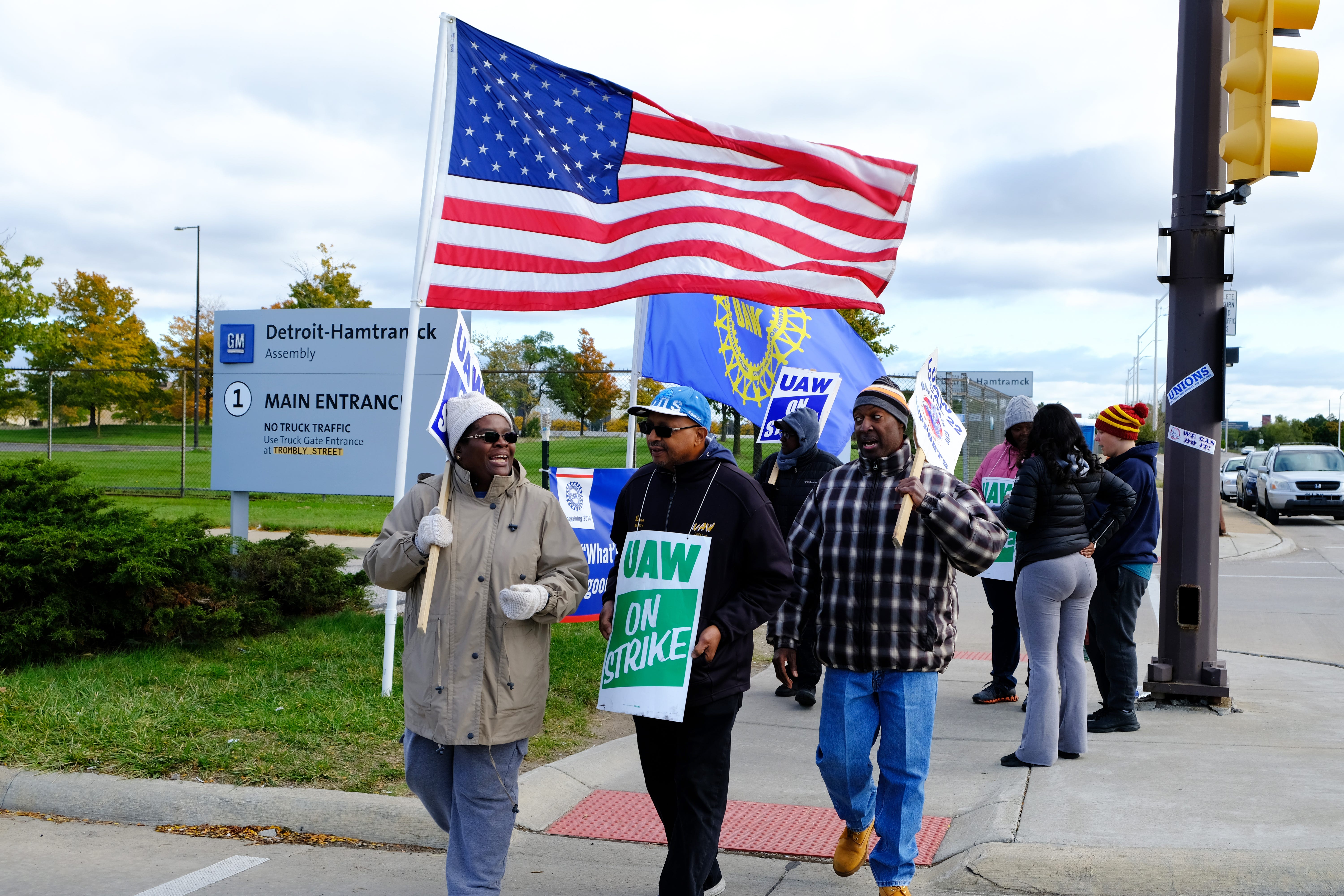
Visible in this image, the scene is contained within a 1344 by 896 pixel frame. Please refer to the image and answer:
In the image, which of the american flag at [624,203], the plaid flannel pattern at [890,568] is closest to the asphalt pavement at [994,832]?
the plaid flannel pattern at [890,568]

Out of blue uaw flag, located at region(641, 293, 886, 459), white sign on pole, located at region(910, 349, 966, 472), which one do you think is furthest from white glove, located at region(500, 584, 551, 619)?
blue uaw flag, located at region(641, 293, 886, 459)

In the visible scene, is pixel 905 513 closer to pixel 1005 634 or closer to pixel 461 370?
pixel 461 370

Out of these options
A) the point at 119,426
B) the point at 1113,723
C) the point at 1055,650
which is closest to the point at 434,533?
the point at 1055,650

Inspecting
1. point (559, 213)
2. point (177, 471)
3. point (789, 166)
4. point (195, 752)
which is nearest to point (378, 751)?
point (195, 752)

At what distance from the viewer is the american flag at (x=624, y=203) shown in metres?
6.50

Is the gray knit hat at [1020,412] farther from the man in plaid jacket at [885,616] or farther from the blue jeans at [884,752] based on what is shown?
the blue jeans at [884,752]

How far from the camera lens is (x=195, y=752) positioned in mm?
5504

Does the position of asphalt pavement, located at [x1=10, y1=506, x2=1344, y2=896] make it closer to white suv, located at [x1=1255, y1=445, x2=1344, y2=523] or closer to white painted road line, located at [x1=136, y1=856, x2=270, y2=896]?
white painted road line, located at [x1=136, y1=856, x2=270, y2=896]

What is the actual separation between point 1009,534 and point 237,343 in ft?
20.4

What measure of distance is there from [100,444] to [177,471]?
19.0ft

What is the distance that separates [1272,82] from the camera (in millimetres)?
5715

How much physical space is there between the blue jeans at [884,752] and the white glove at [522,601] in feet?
4.24

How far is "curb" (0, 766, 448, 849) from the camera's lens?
16.0 ft

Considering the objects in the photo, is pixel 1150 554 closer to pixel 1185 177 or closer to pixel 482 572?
pixel 1185 177
